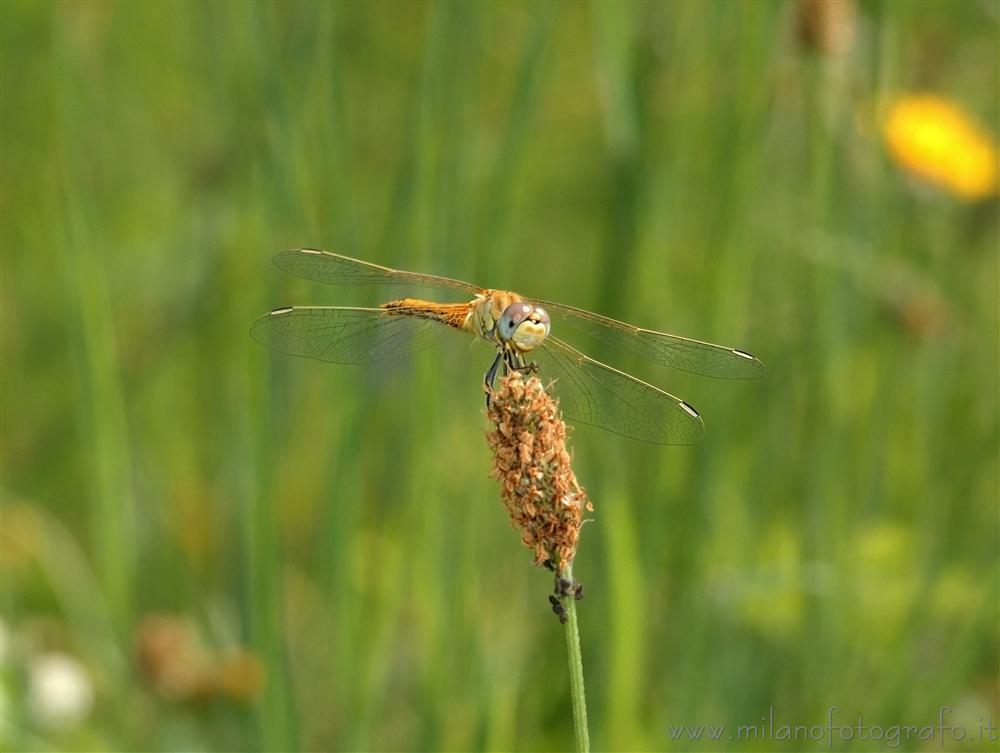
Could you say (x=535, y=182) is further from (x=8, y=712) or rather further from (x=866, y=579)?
(x=8, y=712)

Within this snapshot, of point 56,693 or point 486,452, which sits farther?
point 486,452

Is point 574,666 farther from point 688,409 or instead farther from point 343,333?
point 343,333

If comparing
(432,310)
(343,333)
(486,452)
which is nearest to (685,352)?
(432,310)

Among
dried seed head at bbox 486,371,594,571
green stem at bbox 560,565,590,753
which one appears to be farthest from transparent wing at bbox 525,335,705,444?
green stem at bbox 560,565,590,753

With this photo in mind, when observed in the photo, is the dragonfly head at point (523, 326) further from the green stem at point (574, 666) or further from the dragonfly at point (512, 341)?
the green stem at point (574, 666)

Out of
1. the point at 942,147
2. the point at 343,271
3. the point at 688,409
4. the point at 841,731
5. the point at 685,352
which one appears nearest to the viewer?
the point at 688,409

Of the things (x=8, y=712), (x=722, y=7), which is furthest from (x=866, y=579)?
(x=8, y=712)
